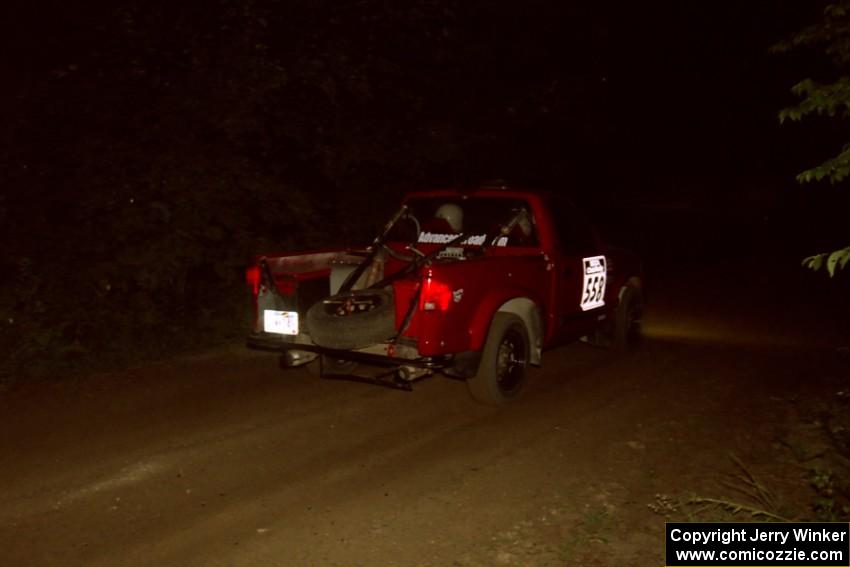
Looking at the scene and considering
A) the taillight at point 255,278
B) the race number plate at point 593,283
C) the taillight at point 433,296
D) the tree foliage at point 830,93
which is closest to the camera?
the tree foliage at point 830,93

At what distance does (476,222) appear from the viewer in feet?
26.3

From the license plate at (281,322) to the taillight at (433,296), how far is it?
1.40 meters

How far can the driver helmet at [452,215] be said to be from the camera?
7945 millimetres

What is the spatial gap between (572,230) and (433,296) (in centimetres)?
267

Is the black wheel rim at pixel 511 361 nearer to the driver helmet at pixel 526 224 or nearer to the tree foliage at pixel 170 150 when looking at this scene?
the driver helmet at pixel 526 224

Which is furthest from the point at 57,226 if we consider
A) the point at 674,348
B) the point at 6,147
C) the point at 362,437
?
the point at 674,348

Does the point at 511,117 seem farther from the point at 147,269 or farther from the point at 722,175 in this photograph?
the point at 722,175

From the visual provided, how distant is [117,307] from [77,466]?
4621 mm

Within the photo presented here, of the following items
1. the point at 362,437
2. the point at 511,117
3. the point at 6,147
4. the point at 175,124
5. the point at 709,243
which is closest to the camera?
the point at 362,437

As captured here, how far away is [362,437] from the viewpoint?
6195 millimetres

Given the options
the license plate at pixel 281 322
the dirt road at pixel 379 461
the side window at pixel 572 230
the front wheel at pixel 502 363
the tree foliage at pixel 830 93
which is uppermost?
the tree foliage at pixel 830 93

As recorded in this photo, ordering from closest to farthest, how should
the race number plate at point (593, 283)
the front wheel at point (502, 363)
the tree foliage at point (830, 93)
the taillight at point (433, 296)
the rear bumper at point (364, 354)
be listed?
the tree foliage at point (830, 93)
the taillight at point (433, 296)
the rear bumper at point (364, 354)
the front wheel at point (502, 363)
the race number plate at point (593, 283)

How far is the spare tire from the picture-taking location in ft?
20.9

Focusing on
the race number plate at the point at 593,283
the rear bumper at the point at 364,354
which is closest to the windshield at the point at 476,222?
the race number plate at the point at 593,283
